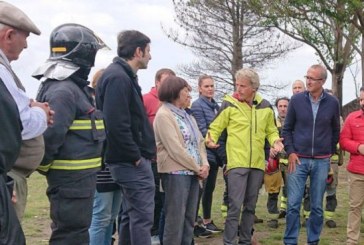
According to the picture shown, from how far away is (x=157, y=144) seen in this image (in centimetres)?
593

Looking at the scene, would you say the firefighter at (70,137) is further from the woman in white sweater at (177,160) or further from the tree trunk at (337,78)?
the tree trunk at (337,78)

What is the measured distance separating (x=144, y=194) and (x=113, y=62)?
Result: 1.23m

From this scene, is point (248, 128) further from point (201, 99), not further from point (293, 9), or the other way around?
point (293, 9)

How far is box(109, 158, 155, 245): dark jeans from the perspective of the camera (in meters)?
5.37

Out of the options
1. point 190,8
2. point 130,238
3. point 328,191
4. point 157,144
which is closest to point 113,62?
point 157,144

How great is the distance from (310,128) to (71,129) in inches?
127

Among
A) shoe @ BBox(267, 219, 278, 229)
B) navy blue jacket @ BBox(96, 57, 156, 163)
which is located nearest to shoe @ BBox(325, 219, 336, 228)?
shoe @ BBox(267, 219, 278, 229)

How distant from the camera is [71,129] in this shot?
442 centimetres

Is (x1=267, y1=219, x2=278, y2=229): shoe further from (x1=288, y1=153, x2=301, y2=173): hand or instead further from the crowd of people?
(x1=288, y1=153, x2=301, y2=173): hand

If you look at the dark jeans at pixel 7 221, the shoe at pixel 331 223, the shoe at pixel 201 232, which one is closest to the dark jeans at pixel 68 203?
the dark jeans at pixel 7 221

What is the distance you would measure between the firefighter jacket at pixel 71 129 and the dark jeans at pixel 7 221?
891mm

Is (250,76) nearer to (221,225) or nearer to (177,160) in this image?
(177,160)

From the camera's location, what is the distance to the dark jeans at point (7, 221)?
10.8 ft

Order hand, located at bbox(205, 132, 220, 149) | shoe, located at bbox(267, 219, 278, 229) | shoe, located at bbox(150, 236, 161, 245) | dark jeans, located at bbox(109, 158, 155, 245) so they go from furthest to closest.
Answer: shoe, located at bbox(267, 219, 278, 229)
shoe, located at bbox(150, 236, 161, 245)
hand, located at bbox(205, 132, 220, 149)
dark jeans, located at bbox(109, 158, 155, 245)
